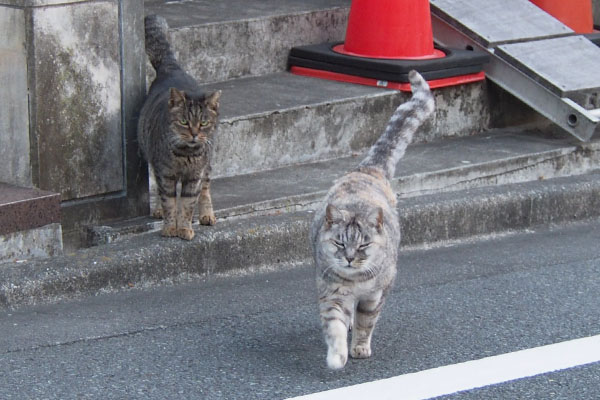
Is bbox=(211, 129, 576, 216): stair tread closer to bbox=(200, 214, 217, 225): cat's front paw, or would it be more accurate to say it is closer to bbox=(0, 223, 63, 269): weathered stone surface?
bbox=(200, 214, 217, 225): cat's front paw

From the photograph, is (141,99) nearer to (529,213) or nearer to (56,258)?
(56,258)

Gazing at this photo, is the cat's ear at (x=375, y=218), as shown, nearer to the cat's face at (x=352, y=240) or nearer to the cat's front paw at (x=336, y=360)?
the cat's face at (x=352, y=240)

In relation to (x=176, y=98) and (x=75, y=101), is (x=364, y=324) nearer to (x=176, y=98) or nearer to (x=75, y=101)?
(x=176, y=98)

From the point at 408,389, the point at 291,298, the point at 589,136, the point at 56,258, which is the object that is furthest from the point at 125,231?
the point at 589,136

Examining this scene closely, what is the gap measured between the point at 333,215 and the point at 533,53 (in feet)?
13.2

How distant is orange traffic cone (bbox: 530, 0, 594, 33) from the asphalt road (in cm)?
328

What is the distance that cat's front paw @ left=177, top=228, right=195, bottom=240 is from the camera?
18.4ft

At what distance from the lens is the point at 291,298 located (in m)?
5.32

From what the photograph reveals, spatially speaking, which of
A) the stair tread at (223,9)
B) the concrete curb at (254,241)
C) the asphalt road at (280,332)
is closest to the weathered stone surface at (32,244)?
the concrete curb at (254,241)

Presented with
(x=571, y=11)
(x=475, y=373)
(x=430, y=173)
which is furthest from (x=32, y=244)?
(x=571, y=11)

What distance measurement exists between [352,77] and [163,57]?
1740 millimetres

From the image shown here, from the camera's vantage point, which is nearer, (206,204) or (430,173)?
(206,204)

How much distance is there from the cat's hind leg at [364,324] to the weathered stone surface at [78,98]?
1.96 metres

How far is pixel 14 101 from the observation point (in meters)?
5.52
